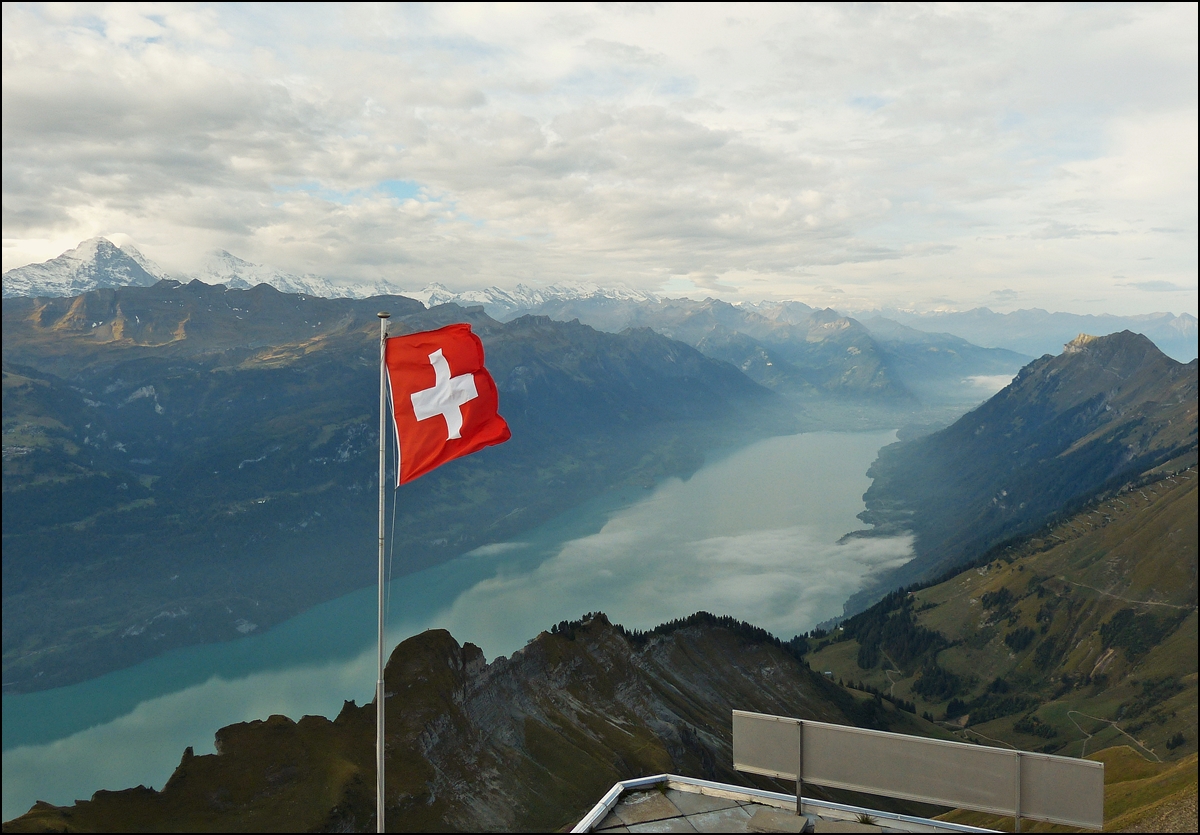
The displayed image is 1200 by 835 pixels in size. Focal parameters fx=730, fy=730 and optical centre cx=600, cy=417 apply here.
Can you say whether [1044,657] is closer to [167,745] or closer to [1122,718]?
[1122,718]

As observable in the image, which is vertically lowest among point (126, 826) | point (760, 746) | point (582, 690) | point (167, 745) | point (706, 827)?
point (167, 745)

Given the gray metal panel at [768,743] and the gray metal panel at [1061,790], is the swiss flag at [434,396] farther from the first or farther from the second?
the gray metal panel at [1061,790]

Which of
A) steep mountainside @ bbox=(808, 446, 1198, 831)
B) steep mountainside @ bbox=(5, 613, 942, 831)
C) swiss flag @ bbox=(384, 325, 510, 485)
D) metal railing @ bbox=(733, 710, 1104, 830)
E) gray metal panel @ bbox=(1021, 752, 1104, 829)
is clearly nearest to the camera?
gray metal panel @ bbox=(1021, 752, 1104, 829)

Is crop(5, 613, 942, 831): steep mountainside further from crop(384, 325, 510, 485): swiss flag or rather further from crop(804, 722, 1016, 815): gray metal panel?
crop(804, 722, 1016, 815): gray metal panel

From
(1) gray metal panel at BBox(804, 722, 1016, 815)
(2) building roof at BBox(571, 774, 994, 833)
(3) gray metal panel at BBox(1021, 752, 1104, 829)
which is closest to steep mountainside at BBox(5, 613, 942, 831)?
(2) building roof at BBox(571, 774, 994, 833)

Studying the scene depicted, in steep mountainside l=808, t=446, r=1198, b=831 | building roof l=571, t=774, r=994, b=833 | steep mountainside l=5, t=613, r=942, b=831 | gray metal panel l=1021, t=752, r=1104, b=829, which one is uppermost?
gray metal panel l=1021, t=752, r=1104, b=829

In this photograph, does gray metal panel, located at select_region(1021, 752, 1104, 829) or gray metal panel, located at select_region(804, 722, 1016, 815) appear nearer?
gray metal panel, located at select_region(1021, 752, 1104, 829)

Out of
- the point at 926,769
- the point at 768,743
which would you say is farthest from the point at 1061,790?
the point at 768,743

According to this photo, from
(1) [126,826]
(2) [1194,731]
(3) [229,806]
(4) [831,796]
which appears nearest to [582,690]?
(4) [831,796]
